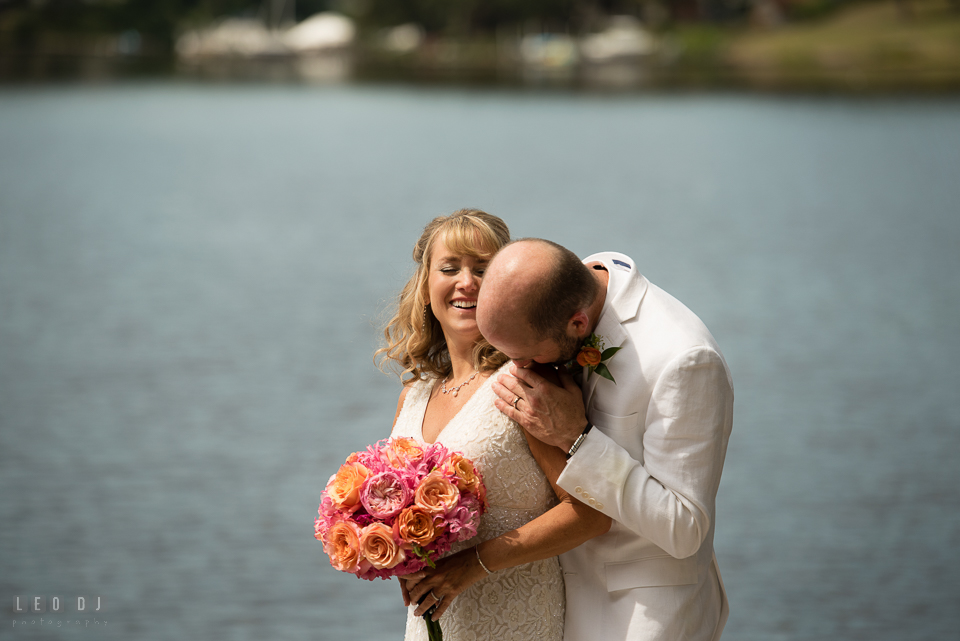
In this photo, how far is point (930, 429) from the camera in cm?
1416

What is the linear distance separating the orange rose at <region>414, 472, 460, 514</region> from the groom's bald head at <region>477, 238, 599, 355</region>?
53 centimetres

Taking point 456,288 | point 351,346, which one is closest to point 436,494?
point 456,288

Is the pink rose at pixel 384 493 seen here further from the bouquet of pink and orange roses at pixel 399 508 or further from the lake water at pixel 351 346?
the lake water at pixel 351 346

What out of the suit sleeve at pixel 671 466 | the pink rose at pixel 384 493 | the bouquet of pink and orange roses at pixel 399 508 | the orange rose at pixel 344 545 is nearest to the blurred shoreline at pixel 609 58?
the suit sleeve at pixel 671 466

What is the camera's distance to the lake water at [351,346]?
1009cm

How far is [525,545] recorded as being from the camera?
10.5ft

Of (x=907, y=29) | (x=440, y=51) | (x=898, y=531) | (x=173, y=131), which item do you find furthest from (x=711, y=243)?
(x=440, y=51)

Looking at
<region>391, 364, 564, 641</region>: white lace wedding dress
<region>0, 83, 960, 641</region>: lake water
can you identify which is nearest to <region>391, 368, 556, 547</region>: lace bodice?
<region>391, 364, 564, 641</region>: white lace wedding dress

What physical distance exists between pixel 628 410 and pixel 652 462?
172 mm

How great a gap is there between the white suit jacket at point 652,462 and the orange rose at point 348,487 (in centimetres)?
65

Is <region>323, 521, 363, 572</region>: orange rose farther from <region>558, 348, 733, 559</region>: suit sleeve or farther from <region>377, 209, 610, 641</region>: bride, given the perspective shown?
<region>558, 348, 733, 559</region>: suit sleeve

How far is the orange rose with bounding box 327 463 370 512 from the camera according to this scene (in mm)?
3184

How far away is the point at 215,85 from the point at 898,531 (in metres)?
71.3

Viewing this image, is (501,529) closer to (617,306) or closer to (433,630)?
(433,630)
